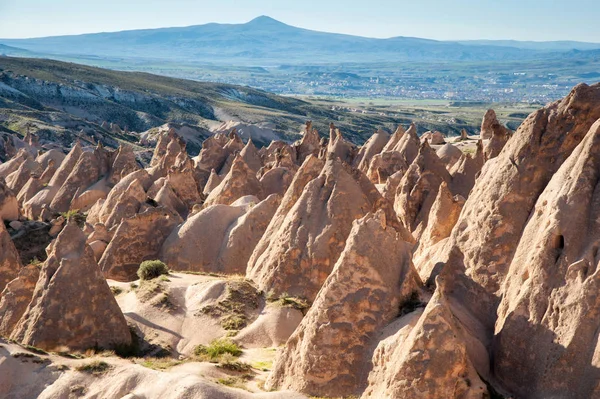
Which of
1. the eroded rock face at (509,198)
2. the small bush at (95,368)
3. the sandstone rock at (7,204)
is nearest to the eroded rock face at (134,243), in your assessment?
the sandstone rock at (7,204)

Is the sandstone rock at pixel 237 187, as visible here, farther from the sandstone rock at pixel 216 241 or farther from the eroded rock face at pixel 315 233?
the eroded rock face at pixel 315 233

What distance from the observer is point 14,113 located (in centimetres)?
Result: 12212

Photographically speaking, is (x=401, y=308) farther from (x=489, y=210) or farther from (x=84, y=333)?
(x=84, y=333)

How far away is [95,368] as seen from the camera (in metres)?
19.9

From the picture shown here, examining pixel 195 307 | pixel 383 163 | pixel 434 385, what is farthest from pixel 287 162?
pixel 434 385

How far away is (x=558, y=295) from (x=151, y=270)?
15.6 metres

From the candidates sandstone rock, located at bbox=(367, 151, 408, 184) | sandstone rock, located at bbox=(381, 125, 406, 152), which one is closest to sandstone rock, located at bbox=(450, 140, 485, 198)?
sandstone rock, located at bbox=(367, 151, 408, 184)

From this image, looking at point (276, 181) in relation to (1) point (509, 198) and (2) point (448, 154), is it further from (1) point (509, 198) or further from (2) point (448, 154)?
(1) point (509, 198)

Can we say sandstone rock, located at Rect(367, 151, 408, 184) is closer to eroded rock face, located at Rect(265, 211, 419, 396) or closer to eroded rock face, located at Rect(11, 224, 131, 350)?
eroded rock face, located at Rect(11, 224, 131, 350)

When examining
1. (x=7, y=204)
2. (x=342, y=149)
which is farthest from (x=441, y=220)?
(x=342, y=149)

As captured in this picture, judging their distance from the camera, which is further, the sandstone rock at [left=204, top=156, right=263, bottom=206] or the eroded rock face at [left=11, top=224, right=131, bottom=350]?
the sandstone rock at [left=204, top=156, right=263, bottom=206]

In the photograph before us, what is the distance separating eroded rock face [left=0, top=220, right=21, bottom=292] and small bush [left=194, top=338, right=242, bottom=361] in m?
7.96

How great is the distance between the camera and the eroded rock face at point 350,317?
1872 cm

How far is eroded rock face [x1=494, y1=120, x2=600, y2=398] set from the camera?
53.3 feet
